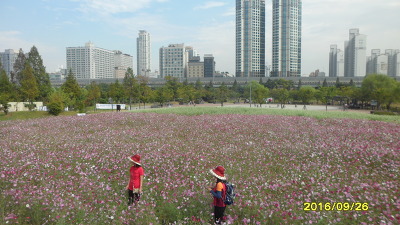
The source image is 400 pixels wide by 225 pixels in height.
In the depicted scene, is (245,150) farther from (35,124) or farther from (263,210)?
(35,124)

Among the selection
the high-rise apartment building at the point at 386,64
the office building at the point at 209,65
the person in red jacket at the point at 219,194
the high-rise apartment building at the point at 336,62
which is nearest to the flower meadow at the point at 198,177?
the person in red jacket at the point at 219,194

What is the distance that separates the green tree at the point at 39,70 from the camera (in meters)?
56.0

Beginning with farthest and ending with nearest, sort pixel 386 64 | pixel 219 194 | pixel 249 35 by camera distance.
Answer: pixel 386 64 → pixel 249 35 → pixel 219 194

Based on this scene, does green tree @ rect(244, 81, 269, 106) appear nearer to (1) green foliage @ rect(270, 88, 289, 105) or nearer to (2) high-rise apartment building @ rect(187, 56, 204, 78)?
(1) green foliage @ rect(270, 88, 289, 105)

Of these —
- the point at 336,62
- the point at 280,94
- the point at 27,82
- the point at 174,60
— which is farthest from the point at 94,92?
the point at 336,62

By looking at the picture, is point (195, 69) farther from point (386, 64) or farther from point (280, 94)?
point (280, 94)

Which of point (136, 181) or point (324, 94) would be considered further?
point (324, 94)

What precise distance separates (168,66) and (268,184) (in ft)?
600

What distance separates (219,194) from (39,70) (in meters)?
61.7

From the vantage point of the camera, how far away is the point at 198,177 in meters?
7.58

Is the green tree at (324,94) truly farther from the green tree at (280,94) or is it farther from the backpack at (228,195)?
the backpack at (228,195)

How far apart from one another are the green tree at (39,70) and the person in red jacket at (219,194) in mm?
58764

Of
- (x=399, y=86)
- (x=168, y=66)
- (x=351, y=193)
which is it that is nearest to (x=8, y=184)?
(x=351, y=193)

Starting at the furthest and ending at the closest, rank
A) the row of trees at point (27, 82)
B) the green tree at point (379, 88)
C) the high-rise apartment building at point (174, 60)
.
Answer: the high-rise apartment building at point (174, 60)
the green tree at point (379, 88)
the row of trees at point (27, 82)
